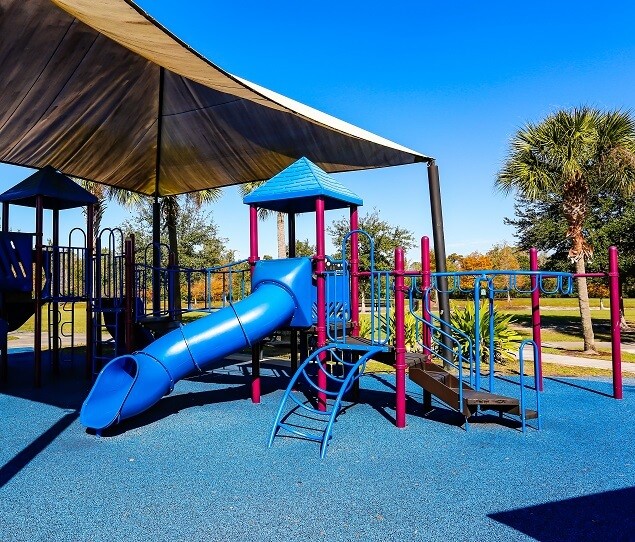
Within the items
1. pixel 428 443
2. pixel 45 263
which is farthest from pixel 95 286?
pixel 428 443

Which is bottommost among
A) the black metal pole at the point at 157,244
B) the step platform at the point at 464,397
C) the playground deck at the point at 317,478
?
the playground deck at the point at 317,478

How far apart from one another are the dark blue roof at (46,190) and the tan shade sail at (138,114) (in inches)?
20.9

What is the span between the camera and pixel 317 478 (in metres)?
4.90

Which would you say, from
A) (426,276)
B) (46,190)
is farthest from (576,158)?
(46,190)

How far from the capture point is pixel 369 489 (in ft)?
15.1

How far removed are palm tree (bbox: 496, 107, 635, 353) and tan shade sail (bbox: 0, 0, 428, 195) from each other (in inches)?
292

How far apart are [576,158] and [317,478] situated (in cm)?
1364

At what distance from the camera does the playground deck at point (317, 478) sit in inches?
151

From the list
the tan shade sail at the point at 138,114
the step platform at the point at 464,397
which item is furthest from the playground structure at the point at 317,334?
the tan shade sail at the point at 138,114

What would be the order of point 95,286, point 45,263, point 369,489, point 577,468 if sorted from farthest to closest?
point 95,286 → point 45,263 → point 577,468 → point 369,489

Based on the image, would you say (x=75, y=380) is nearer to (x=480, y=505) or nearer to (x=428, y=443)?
(x=428, y=443)

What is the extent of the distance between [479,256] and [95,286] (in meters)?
57.2

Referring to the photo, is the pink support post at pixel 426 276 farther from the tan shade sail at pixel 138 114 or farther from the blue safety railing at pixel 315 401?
the tan shade sail at pixel 138 114

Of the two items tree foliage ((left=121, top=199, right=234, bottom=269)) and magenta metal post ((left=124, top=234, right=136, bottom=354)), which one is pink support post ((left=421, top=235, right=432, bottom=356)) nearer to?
magenta metal post ((left=124, top=234, right=136, bottom=354))
